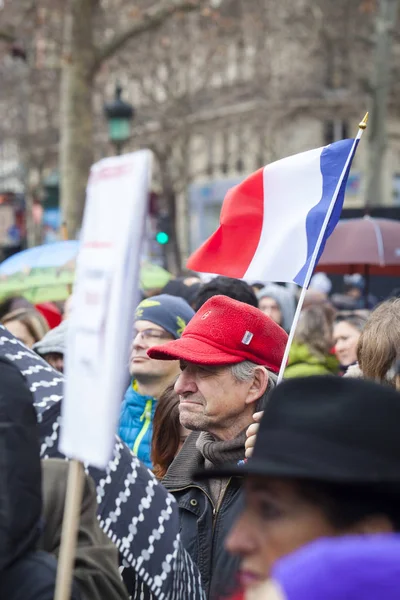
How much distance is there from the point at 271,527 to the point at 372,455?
200mm

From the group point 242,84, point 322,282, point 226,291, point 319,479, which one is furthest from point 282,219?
point 242,84

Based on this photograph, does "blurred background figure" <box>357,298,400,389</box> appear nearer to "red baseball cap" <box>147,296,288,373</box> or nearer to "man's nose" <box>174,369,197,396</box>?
"red baseball cap" <box>147,296,288,373</box>

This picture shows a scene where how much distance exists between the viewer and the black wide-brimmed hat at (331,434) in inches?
64.9

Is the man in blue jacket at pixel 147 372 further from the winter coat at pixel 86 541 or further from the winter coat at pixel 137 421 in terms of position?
the winter coat at pixel 86 541

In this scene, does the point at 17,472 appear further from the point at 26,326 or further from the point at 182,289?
the point at 182,289

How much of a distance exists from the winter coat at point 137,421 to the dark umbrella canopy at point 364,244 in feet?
13.4

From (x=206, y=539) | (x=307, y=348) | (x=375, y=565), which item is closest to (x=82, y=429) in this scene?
(x=375, y=565)

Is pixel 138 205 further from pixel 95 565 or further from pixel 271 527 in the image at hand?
pixel 95 565

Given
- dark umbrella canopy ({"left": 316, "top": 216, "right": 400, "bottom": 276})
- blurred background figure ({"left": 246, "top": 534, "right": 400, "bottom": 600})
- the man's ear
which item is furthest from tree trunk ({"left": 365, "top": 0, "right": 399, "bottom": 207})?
blurred background figure ({"left": 246, "top": 534, "right": 400, "bottom": 600})

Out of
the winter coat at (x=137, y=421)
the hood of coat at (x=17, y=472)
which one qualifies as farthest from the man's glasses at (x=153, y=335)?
the hood of coat at (x=17, y=472)

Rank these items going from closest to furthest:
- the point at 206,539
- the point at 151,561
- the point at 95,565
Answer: the point at 95,565 → the point at 151,561 → the point at 206,539

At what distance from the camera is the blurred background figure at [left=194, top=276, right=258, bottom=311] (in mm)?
5781

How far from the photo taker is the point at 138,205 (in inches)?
75.9

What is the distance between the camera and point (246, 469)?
1771 mm
